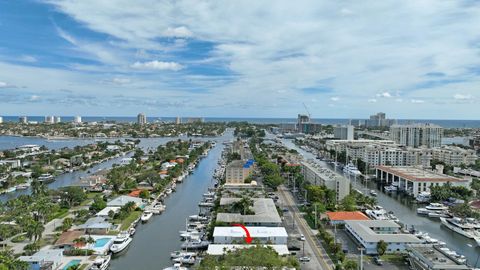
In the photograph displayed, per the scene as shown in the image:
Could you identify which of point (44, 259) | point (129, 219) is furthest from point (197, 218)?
point (44, 259)

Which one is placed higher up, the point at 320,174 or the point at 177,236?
the point at 320,174

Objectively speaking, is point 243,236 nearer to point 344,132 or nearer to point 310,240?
point 310,240

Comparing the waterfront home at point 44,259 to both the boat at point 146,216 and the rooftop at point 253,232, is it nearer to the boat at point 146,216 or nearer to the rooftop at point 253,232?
the rooftop at point 253,232

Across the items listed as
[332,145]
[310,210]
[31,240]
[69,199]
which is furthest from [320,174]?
[332,145]

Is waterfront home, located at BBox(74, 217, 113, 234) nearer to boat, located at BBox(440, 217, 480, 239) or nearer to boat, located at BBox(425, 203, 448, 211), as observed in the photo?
boat, located at BBox(440, 217, 480, 239)

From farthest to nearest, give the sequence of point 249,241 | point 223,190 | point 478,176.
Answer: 1. point 478,176
2. point 223,190
3. point 249,241

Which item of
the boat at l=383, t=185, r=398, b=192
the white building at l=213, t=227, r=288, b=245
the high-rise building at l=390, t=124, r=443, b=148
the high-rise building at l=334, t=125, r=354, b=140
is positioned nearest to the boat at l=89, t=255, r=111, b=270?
the white building at l=213, t=227, r=288, b=245

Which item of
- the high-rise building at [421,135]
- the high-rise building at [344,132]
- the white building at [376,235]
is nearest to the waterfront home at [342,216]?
the white building at [376,235]

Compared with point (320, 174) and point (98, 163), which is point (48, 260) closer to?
point (320, 174)
